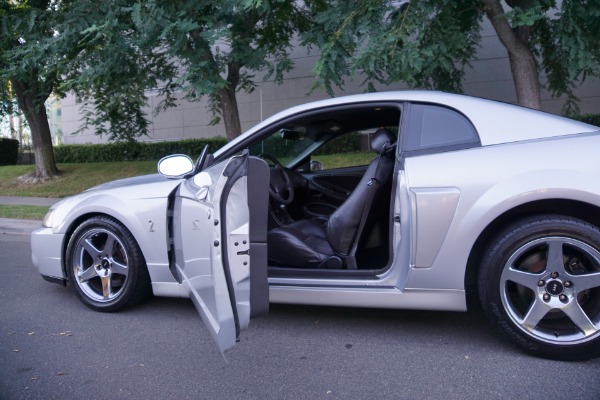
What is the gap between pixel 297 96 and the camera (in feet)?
59.3

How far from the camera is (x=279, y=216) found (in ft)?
15.8

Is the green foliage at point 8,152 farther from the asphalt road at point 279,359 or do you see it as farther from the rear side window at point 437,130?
the rear side window at point 437,130

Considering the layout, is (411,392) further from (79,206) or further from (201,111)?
(201,111)

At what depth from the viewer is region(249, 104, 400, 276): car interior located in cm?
403

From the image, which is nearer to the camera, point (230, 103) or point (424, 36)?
point (424, 36)

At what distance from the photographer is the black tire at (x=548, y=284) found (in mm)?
3254

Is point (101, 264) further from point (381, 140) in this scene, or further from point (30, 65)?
point (30, 65)

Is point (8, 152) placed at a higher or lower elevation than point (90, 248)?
higher

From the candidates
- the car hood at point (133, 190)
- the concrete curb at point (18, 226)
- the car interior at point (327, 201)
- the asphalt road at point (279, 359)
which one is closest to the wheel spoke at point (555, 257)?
the asphalt road at point (279, 359)

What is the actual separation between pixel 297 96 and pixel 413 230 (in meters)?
15.0

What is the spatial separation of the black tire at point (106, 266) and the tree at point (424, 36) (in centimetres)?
423

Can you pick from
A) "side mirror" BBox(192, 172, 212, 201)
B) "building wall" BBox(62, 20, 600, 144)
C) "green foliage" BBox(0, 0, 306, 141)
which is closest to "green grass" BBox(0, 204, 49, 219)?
"green foliage" BBox(0, 0, 306, 141)

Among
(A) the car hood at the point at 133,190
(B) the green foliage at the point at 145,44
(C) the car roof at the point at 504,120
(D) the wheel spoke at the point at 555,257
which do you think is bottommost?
(D) the wheel spoke at the point at 555,257

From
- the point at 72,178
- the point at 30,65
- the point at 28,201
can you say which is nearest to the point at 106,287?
the point at 30,65
